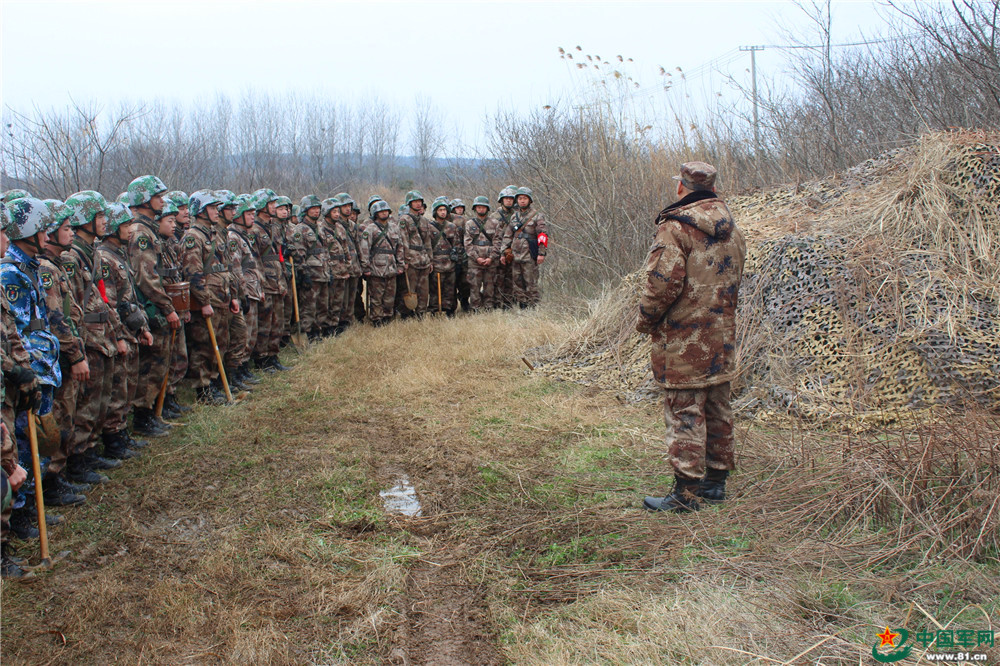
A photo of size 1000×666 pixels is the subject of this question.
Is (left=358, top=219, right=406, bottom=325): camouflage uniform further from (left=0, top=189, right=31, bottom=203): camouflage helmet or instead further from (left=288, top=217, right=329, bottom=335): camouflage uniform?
(left=0, top=189, right=31, bottom=203): camouflage helmet

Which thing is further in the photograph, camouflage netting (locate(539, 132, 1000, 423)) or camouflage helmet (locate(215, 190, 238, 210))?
camouflage helmet (locate(215, 190, 238, 210))

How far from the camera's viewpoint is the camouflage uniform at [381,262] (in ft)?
36.4

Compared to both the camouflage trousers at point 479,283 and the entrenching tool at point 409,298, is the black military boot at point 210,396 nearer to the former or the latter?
the entrenching tool at point 409,298

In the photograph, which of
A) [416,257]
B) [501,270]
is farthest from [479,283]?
[416,257]

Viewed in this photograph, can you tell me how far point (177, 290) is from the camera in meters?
6.41

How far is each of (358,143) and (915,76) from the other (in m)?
36.1

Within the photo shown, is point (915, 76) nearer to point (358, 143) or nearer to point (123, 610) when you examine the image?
point (123, 610)

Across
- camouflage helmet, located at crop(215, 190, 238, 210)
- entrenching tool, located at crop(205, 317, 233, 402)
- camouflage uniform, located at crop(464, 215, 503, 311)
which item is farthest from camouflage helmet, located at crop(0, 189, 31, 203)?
camouflage uniform, located at crop(464, 215, 503, 311)

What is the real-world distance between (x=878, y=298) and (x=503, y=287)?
7.50 m

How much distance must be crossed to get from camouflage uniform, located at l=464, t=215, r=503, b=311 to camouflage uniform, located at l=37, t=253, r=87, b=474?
25.6ft

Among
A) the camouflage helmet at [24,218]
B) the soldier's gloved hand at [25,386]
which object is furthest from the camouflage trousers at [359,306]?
the soldier's gloved hand at [25,386]

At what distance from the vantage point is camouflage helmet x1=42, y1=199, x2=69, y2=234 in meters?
4.55

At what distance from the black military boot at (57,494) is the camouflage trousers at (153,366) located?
1.44 meters

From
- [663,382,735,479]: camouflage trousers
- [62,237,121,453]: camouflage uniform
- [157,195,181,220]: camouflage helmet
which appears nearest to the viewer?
[663,382,735,479]: camouflage trousers
